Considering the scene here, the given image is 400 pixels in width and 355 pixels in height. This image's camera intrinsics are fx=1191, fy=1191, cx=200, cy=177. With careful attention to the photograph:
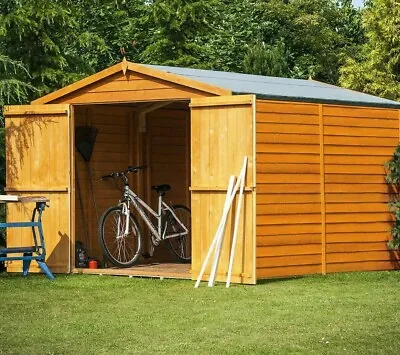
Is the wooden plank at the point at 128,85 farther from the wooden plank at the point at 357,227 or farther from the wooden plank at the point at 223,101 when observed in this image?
the wooden plank at the point at 357,227

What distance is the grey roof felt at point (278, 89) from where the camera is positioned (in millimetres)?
13375

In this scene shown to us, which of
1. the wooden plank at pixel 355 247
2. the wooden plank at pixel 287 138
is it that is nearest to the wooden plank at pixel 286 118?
the wooden plank at pixel 287 138

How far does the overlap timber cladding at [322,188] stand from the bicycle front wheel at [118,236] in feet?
7.46

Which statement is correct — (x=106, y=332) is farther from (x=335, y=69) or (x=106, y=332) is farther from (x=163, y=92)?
(x=335, y=69)

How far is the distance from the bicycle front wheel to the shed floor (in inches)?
7.7

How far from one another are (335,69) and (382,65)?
21.1 ft

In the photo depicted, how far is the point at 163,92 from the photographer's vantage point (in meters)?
13.6

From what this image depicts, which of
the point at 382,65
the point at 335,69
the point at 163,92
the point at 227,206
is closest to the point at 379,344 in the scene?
the point at 227,206

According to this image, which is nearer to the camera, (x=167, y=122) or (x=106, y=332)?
(x=106, y=332)

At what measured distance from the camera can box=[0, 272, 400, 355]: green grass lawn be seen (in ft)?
28.1

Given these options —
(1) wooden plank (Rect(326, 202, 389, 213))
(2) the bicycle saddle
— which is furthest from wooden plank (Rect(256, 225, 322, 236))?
(2) the bicycle saddle

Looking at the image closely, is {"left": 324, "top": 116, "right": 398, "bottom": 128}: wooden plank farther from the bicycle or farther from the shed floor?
the bicycle

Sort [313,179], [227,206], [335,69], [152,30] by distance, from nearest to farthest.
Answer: [227,206]
[313,179]
[152,30]
[335,69]

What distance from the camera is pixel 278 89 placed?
46.2ft
